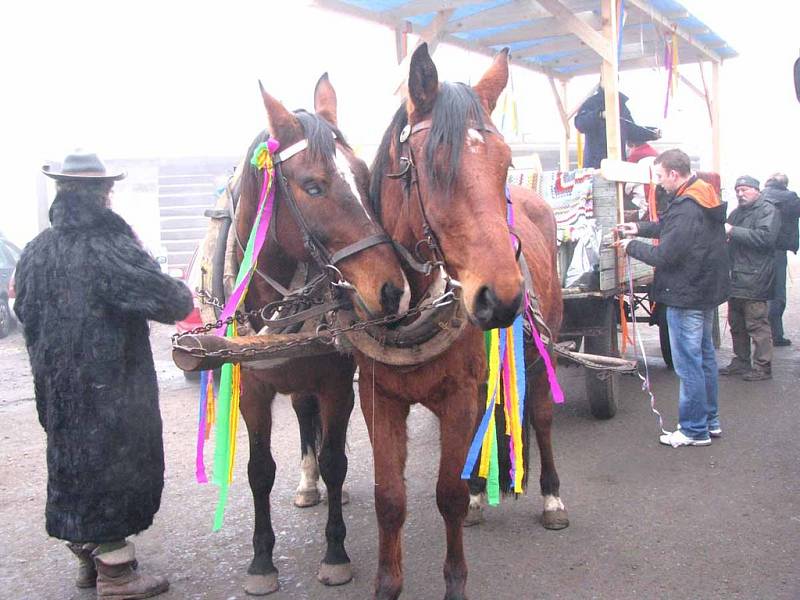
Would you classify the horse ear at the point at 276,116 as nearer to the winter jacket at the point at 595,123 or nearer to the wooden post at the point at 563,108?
the winter jacket at the point at 595,123

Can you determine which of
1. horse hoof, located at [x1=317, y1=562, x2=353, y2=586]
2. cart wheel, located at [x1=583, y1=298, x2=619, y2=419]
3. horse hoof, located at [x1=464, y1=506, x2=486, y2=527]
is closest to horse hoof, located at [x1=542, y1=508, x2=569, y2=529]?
horse hoof, located at [x1=464, y1=506, x2=486, y2=527]

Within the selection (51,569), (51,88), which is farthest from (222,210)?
(51,88)

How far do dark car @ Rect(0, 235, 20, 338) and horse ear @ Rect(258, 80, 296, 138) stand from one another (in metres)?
10.5

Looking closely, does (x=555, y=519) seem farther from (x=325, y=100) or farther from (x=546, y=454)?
(x=325, y=100)

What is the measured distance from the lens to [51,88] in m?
25.6

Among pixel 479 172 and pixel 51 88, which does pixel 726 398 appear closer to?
pixel 479 172

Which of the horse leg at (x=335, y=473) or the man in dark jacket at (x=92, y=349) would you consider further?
the horse leg at (x=335, y=473)

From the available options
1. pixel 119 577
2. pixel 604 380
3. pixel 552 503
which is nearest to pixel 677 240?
pixel 604 380

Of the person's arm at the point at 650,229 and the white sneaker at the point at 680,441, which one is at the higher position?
the person's arm at the point at 650,229

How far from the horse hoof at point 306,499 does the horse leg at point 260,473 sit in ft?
3.03

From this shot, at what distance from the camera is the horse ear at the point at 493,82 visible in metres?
2.59

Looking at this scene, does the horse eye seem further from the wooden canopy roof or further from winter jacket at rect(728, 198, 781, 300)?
winter jacket at rect(728, 198, 781, 300)

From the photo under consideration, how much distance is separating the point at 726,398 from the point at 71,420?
531 centimetres

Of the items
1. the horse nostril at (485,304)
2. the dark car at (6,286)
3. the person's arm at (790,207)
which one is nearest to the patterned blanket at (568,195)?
the person's arm at (790,207)
